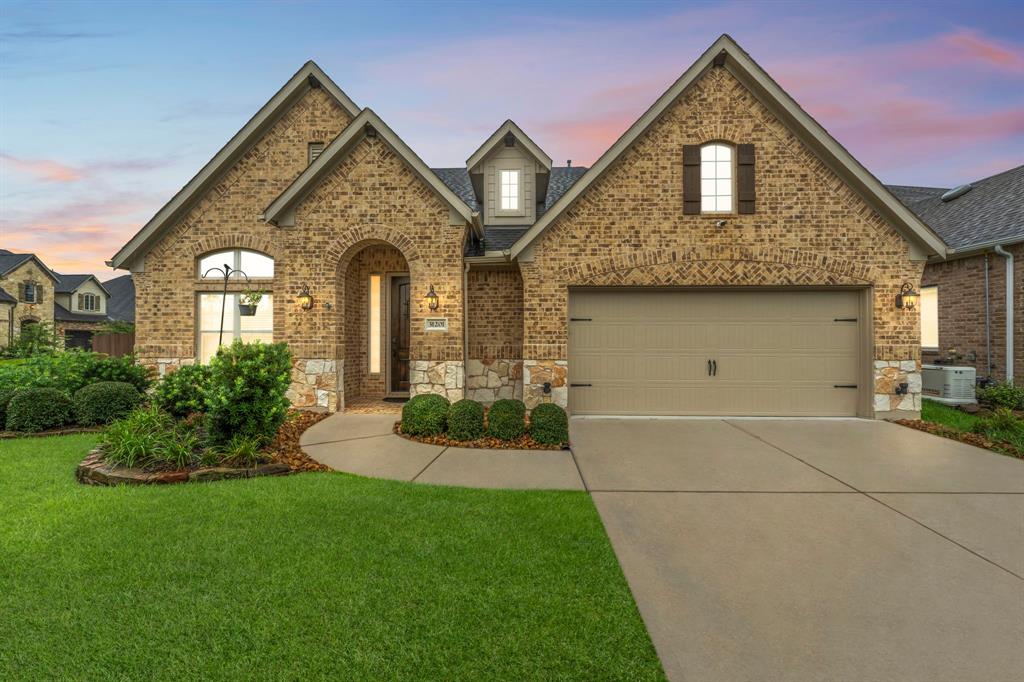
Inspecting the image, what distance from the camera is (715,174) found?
9562 millimetres

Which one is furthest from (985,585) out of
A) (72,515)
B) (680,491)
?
(72,515)

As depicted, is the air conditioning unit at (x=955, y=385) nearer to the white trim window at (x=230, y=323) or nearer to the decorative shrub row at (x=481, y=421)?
the decorative shrub row at (x=481, y=421)

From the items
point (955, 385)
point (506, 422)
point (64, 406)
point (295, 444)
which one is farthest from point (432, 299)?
point (955, 385)

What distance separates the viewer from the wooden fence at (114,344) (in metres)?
12.0

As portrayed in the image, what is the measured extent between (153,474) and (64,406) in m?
4.54

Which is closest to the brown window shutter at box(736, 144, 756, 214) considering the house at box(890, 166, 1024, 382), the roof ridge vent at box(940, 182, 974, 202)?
the house at box(890, 166, 1024, 382)

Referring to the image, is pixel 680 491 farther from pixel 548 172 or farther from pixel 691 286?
pixel 548 172

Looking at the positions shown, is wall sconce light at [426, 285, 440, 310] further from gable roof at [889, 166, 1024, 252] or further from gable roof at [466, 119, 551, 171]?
gable roof at [889, 166, 1024, 252]

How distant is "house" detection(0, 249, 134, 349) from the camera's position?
29.2 metres

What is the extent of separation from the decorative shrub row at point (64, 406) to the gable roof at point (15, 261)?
31822mm

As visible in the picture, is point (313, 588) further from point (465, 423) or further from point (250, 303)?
point (250, 303)

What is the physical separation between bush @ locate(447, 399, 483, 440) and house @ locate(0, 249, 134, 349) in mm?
30592

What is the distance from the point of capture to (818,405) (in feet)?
31.8

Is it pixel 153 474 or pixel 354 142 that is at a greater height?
pixel 354 142
